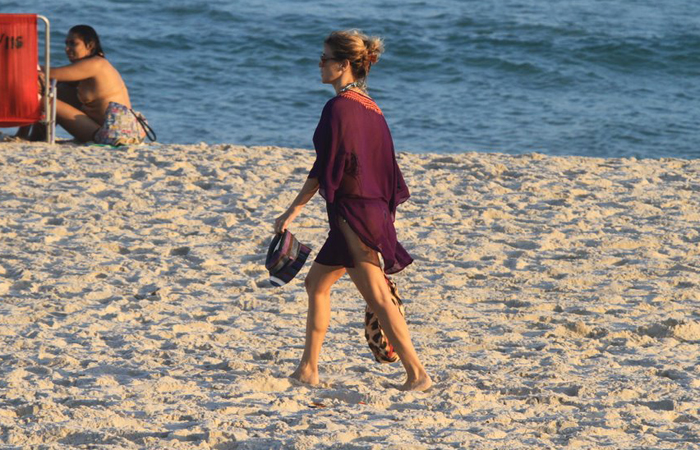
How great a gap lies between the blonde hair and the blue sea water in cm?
949

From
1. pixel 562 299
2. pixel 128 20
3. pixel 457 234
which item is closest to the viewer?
pixel 562 299

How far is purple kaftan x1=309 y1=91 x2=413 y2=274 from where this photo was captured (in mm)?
3719

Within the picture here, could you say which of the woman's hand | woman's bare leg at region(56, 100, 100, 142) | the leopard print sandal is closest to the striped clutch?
the woman's hand

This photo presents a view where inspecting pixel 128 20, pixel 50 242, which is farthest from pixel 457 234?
pixel 128 20

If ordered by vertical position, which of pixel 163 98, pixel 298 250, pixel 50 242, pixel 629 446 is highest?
pixel 298 250

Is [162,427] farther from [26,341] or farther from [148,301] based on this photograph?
[148,301]

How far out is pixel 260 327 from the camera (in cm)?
489

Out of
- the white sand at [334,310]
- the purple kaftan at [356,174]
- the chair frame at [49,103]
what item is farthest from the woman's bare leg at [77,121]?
the purple kaftan at [356,174]

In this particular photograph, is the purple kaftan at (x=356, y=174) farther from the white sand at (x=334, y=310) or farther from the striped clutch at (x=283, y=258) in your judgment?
the white sand at (x=334, y=310)

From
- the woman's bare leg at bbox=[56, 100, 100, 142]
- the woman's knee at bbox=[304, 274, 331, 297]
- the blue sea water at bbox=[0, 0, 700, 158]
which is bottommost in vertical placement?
the blue sea water at bbox=[0, 0, 700, 158]

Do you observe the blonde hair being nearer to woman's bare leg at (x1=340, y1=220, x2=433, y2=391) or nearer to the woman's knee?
woman's bare leg at (x1=340, y1=220, x2=433, y2=391)

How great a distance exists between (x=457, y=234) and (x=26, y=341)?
297cm

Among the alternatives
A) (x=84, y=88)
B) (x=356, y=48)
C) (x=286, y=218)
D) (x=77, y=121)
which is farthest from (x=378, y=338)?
(x=77, y=121)

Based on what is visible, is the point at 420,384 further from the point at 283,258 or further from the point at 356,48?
the point at 356,48
